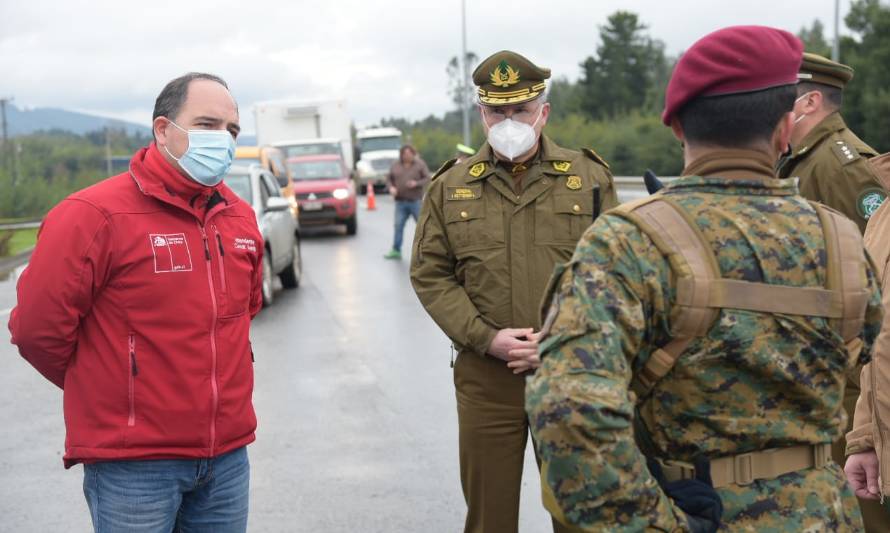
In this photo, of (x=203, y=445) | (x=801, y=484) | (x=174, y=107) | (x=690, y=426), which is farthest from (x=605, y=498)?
(x=174, y=107)

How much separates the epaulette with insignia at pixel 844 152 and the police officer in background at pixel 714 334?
5.35ft

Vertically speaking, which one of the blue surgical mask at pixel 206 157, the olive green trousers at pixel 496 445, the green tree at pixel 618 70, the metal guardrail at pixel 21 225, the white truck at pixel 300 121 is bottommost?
the metal guardrail at pixel 21 225

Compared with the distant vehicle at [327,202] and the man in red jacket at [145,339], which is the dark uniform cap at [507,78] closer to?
the man in red jacket at [145,339]

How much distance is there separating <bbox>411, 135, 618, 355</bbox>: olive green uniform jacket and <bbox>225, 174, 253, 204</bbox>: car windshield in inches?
363

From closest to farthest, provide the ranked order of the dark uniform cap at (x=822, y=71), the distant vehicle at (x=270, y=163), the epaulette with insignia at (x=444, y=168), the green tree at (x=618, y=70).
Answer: the dark uniform cap at (x=822, y=71), the epaulette with insignia at (x=444, y=168), the distant vehicle at (x=270, y=163), the green tree at (x=618, y=70)

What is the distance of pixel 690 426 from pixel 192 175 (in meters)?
1.81

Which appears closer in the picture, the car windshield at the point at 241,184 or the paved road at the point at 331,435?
the paved road at the point at 331,435

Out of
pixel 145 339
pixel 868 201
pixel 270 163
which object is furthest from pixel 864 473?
pixel 270 163

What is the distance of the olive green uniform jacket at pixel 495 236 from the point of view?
3.56 meters

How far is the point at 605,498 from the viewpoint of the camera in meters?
1.79

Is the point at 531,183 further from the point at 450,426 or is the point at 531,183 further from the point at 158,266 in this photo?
Answer: the point at 450,426

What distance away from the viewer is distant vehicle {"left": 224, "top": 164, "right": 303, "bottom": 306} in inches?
474

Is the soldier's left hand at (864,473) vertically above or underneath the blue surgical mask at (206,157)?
underneath

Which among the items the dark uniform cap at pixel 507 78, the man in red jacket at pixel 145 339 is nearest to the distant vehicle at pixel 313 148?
the dark uniform cap at pixel 507 78
